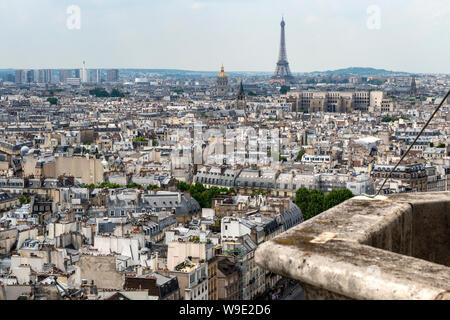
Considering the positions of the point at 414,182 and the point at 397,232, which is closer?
the point at 397,232

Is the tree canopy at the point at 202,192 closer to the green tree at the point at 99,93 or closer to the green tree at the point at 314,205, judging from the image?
the green tree at the point at 314,205

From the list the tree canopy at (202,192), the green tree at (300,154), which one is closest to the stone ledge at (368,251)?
the tree canopy at (202,192)

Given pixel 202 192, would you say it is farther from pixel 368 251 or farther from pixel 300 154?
pixel 368 251

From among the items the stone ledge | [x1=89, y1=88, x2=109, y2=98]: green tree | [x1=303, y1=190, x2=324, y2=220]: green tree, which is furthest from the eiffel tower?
the stone ledge

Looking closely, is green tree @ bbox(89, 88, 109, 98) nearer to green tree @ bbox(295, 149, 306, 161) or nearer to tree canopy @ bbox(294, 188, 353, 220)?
green tree @ bbox(295, 149, 306, 161)

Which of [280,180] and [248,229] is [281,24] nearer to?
[280,180]

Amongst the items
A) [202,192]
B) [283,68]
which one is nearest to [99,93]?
[283,68]

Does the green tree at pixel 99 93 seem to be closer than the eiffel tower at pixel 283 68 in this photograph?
Yes

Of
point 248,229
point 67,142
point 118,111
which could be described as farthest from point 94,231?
point 118,111
